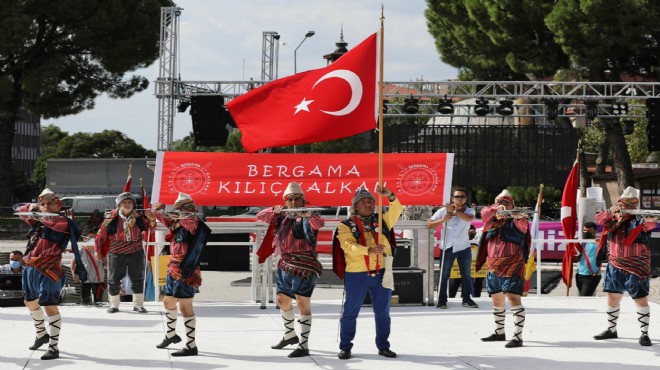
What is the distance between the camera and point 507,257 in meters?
9.83

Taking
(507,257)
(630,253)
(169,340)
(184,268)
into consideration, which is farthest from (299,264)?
(630,253)

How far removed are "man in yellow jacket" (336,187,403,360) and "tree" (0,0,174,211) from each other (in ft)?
110

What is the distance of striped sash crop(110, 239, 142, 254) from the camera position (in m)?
12.3

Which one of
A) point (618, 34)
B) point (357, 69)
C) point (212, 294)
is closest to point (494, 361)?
point (357, 69)

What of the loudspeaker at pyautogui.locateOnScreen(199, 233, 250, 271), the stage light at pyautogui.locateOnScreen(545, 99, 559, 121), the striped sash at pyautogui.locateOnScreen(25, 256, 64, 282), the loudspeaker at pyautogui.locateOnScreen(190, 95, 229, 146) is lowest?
the loudspeaker at pyautogui.locateOnScreen(199, 233, 250, 271)

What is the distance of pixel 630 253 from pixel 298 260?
342 centimetres

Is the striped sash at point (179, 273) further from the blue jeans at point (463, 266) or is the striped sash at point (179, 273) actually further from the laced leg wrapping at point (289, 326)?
the blue jeans at point (463, 266)

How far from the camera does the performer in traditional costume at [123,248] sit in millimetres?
12219

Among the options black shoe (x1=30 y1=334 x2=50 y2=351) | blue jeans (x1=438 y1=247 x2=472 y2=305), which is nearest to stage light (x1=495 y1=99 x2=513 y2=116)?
→ blue jeans (x1=438 y1=247 x2=472 y2=305)

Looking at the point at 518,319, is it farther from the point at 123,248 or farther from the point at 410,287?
the point at 123,248

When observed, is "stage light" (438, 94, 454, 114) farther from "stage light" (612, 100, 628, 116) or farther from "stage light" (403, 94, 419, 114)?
"stage light" (612, 100, 628, 116)

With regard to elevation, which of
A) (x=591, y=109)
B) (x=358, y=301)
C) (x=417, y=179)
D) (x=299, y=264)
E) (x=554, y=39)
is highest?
(x=554, y=39)

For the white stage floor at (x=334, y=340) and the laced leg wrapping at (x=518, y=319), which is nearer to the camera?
the white stage floor at (x=334, y=340)

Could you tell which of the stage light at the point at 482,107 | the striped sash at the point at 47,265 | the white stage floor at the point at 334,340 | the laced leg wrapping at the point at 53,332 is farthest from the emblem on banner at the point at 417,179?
the stage light at the point at 482,107
